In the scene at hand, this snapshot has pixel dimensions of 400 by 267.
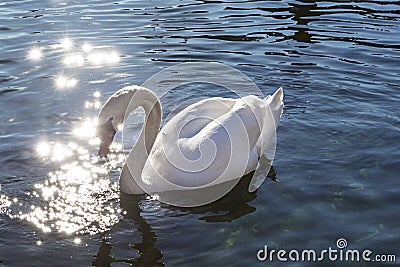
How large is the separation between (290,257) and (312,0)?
12354mm

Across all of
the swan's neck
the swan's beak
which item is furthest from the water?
the swan's beak

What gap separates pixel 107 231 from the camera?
7.86 meters

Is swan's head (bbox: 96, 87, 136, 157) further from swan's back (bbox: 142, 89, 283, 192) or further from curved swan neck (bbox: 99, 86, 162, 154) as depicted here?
swan's back (bbox: 142, 89, 283, 192)

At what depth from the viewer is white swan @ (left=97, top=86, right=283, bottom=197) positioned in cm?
835

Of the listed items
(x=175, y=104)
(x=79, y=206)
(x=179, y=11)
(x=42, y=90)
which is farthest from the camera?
(x=179, y=11)

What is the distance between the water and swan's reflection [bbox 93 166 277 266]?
0.07 feet

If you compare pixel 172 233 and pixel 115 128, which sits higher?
pixel 115 128

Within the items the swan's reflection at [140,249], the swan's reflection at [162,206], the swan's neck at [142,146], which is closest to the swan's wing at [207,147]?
the swan's neck at [142,146]

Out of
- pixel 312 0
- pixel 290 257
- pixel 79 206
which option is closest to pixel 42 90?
pixel 79 206

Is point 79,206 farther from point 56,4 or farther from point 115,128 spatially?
point 56,4

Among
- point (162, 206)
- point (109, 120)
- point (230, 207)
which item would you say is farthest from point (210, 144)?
point (109, 120)

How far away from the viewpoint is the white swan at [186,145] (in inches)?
329

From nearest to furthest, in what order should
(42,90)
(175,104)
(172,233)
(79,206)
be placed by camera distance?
(172,233), (79,206), (175,104), (42,90)

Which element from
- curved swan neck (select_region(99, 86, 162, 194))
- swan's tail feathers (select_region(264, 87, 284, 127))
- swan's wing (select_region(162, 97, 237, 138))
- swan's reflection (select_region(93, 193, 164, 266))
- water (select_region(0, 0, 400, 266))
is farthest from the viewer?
swan's tail feathers (select_region(264, 87, 284, 127))
